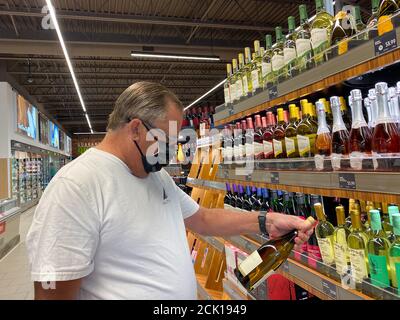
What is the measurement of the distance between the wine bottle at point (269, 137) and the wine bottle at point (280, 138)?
5 cm

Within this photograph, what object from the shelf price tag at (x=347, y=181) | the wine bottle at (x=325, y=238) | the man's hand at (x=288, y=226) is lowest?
the wine bottle at (x=325, y=238)

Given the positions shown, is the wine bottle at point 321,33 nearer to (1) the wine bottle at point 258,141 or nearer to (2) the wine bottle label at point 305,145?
(2) the wine bottle label at point 305,145

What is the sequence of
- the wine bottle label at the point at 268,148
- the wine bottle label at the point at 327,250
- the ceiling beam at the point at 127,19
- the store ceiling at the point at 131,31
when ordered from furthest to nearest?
the store ceiling at the point at 131,31, the ceiling beam at the point at 127,19, the wine bottle label at the point at 268,148, the wine bottle label at the point at 327,250

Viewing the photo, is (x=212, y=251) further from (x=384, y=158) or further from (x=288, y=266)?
(x=384, y=158)

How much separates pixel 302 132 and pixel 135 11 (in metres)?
7.84

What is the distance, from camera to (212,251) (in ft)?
11.3

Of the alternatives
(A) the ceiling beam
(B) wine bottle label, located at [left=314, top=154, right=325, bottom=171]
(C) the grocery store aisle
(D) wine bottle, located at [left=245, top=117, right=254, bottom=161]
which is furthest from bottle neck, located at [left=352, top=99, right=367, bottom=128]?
(A) the ceiling beam

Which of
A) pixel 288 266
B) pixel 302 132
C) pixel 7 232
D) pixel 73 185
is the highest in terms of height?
pixel 302 132

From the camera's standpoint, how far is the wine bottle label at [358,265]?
4.38 ft

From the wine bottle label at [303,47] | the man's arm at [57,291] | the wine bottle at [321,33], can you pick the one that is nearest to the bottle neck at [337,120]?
the wine bottle at [321,33]

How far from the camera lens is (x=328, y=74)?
4.54 feet

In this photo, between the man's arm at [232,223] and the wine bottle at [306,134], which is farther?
the wine bottle at [306,134]
